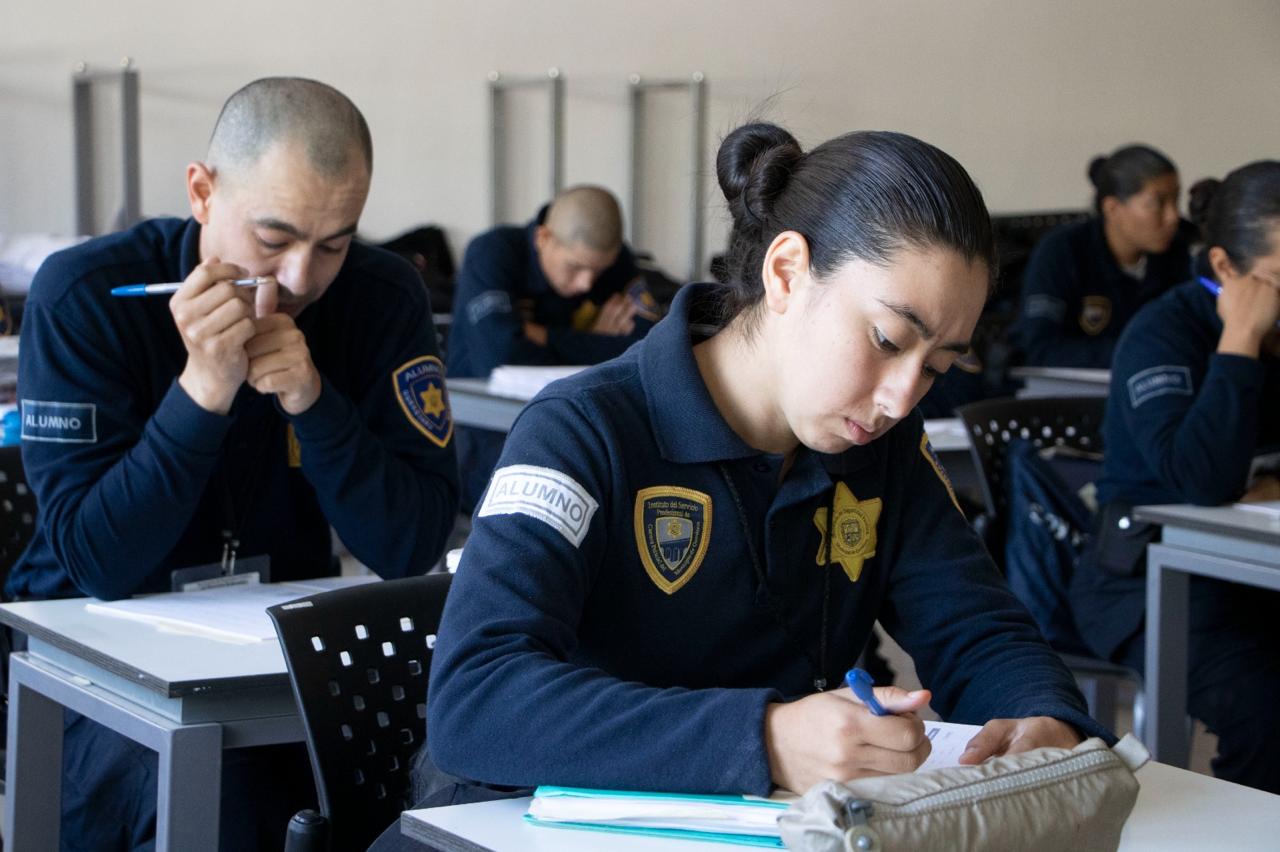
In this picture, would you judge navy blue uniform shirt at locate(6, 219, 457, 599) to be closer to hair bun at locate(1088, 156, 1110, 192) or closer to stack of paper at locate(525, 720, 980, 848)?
stack of paper at locate(525, 720, 980, 848)

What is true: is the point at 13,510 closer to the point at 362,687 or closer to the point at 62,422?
the point at 62,422

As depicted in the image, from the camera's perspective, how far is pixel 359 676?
156 cm

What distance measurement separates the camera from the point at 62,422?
78.7 inches

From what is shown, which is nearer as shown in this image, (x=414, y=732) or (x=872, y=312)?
(x=872, y=312)

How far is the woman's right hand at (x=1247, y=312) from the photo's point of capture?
277 centimetres

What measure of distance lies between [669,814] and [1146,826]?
0.39 m

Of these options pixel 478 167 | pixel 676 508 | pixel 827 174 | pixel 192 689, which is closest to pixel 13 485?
pixel 192 689

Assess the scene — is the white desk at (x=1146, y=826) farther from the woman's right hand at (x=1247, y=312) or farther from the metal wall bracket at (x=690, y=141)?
the metal wall bracket at (x=690, y=141)

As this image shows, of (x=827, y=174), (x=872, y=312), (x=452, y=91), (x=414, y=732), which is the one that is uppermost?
(x=452, y=91)

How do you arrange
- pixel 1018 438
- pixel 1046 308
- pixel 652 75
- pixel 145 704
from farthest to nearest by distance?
pixel 652 75 < pixel 1046 308 < pixel 1018 438 < pixel 145 704

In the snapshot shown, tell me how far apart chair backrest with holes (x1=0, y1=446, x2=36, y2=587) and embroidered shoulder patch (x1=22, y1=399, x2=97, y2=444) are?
26 cm

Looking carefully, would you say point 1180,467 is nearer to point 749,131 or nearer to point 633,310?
point 749,131

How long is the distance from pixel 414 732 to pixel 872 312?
665 millimetres

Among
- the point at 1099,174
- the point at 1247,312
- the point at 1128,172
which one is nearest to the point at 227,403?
the point at 1247,312
